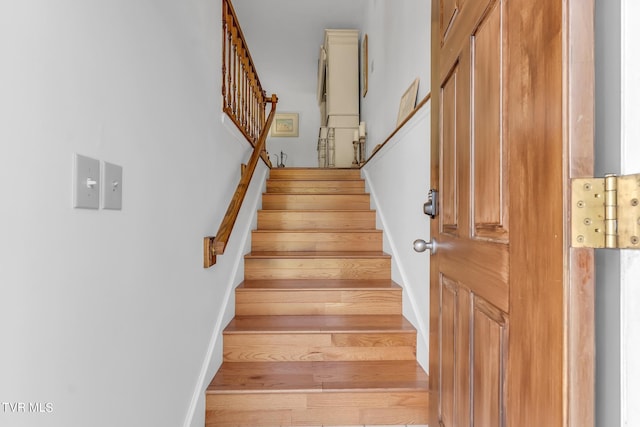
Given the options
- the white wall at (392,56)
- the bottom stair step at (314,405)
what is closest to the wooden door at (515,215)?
the bottom stair step at (314,405)

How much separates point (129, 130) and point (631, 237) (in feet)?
3.50

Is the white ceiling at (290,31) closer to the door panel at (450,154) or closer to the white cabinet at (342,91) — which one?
the white cabinet at (342,91)

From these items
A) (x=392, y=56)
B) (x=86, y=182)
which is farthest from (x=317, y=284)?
(x=392, y=56)

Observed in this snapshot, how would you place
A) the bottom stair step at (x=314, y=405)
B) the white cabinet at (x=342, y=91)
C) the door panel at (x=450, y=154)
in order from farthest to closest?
the white cabinet at (x=342, y=91) → the bottom stair step at (x=314, y=405) → the door panel at (x=450, y=154)

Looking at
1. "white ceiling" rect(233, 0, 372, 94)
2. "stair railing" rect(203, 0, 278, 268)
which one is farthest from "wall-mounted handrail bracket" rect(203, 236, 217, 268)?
"white ceiling" rect(233, 0, 372, 94)

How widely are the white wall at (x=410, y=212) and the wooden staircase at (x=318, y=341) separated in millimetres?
108

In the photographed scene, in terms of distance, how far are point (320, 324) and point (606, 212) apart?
1680 mm

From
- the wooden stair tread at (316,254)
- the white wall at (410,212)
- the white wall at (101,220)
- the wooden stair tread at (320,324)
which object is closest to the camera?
the white wall at (101,220)

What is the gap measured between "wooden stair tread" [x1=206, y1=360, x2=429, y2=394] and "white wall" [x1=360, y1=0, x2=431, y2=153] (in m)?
1.45

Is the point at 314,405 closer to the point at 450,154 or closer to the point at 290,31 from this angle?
the point at 450,154

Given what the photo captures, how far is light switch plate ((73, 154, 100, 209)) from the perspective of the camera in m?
0.70

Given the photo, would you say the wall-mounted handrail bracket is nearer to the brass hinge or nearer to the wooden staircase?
the wooden staircase

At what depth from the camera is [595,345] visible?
456 millimetres

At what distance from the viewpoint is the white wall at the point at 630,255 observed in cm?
41
